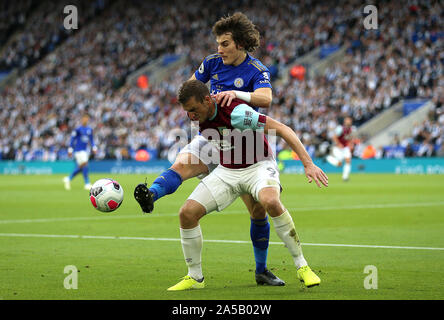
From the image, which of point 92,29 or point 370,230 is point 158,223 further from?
point 92,29

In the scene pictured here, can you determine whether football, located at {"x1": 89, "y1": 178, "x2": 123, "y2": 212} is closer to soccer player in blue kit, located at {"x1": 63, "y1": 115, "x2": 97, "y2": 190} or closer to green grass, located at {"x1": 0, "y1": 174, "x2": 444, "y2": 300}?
green grass, located at {"x1": 0, "y1": 174, "x2": 444, "y2": 300}

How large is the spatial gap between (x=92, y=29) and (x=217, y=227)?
144 ft

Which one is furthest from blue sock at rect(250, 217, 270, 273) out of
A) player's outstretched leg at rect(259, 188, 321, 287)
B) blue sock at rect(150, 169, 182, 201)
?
blue sock at rect(150, 169, 182, 201)

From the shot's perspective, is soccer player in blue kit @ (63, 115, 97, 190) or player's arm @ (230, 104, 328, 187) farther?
soccer player in blue kit @ (63, 115, 97, 190)

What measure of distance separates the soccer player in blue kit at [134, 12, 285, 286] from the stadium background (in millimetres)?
12670

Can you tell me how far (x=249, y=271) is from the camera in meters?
7.56

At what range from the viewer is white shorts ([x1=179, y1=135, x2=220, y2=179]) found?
22.8ft

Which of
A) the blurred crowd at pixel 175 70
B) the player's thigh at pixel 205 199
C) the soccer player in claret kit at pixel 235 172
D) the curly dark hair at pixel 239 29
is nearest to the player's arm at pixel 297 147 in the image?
the soccer player in claret kit at pixel 235 172

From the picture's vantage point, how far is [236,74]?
7.05 meters

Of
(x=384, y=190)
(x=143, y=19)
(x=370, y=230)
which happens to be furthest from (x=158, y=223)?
(x=143, y=19)

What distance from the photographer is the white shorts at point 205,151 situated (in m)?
6.96

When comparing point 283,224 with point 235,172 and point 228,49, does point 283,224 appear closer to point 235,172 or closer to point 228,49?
point 235,172

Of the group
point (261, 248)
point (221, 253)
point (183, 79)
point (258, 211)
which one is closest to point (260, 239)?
point (261, 248)
